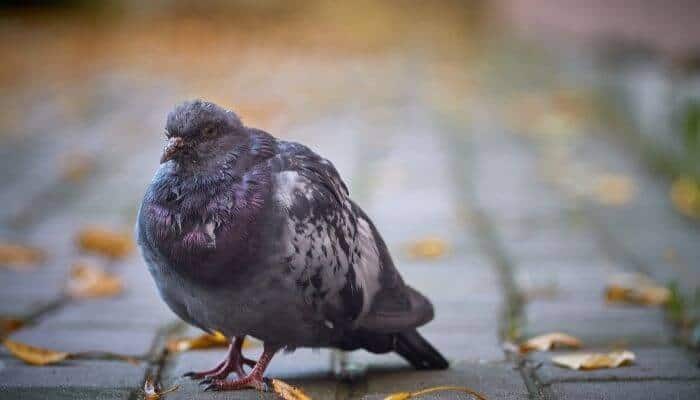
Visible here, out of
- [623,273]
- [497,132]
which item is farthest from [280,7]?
[623,273]

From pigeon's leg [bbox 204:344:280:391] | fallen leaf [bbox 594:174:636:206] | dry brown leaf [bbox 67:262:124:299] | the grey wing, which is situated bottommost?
dry brown leaf [bbox 67:262:124:299]

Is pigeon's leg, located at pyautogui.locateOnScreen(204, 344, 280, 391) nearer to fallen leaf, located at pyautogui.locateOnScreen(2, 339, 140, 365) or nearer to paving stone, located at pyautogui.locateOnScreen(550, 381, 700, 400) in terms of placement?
fallen leaf, located at pyautogui.locateOnScreen(2, 339, 140, 365)

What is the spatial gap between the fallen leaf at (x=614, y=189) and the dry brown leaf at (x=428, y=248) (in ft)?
4.22

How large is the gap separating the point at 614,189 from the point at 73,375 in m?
3.89

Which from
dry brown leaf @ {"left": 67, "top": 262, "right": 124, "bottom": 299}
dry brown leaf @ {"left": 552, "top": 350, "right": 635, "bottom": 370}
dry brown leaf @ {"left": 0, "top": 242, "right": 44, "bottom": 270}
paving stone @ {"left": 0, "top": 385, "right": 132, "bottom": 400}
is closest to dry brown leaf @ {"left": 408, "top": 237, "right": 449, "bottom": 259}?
dry brown leaf @ {"left": 67, "top": 262, "right": 124, "bottom": 299}

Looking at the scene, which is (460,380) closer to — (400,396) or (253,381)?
(400,396)

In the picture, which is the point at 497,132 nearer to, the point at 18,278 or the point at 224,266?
the point at 18,278

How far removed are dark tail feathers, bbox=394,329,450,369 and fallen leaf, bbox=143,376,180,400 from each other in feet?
2.25

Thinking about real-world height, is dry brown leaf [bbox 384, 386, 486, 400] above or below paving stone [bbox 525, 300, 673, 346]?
above

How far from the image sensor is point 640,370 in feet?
9.89

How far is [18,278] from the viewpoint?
14.2 ft

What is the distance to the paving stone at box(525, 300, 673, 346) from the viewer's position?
3496 mm

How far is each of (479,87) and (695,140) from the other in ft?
14.3

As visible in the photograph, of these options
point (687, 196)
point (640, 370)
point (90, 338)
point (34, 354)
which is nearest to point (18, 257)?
point (90, 338)
